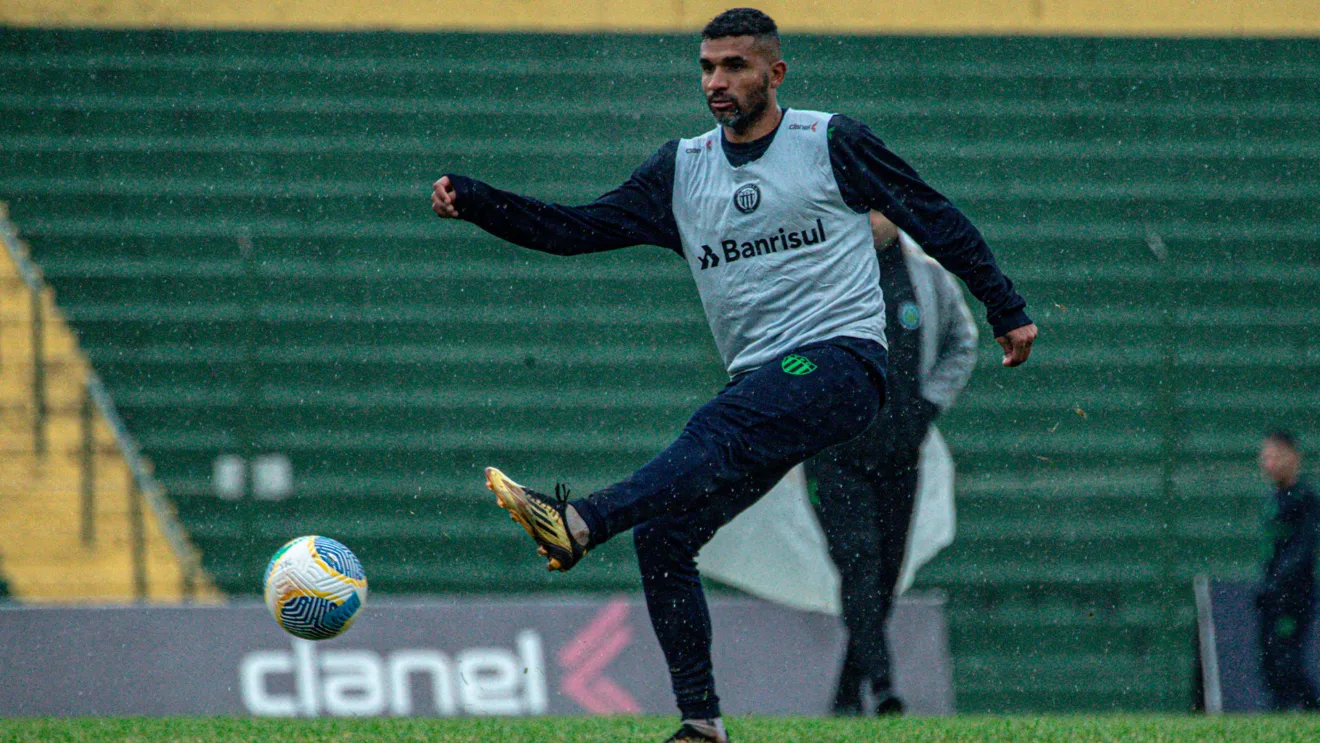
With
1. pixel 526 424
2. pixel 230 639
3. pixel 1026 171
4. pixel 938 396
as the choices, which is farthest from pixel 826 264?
pixel 1026 171

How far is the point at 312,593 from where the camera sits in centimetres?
518

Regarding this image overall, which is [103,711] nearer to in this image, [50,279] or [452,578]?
[452,578]

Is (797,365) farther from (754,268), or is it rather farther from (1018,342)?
(1018,342)

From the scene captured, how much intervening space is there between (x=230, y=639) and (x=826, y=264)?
183 inches

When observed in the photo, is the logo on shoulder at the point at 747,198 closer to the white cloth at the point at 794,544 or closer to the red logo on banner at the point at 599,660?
the white cloth at the point at 794,544

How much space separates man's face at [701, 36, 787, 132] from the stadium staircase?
6.17 meters

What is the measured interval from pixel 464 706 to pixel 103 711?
1.76m

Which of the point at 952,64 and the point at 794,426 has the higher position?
the point at 952,64

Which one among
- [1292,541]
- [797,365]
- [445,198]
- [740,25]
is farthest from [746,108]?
[1292,541]

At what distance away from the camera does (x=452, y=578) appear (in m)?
10.2

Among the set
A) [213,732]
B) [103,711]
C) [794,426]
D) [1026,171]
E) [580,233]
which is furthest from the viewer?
[1026,171]

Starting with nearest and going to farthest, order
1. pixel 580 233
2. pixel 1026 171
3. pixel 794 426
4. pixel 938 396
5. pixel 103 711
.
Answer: pixel 794 426 < pixel 580 233 < pixel 938 396 < pixel 103 711 < pixel 1026 171

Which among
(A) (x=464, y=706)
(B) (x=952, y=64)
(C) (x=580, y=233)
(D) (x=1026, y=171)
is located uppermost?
(B) (x=952, y=64)

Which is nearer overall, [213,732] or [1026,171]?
[213,732]
